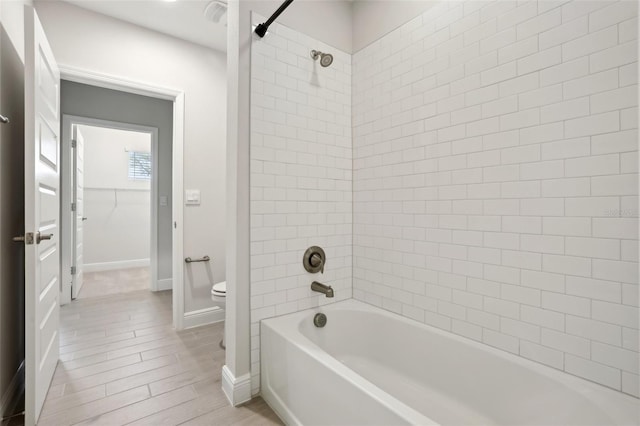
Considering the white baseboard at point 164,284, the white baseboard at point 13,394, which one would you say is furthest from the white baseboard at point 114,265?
the white baseboard at point 13,394

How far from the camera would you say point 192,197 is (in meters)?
2.74

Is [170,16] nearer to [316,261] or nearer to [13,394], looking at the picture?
[316,261]

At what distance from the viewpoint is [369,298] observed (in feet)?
6.79

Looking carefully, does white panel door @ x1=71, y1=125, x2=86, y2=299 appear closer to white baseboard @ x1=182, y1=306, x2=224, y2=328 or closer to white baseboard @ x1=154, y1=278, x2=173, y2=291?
white baseboard @ x1=154, y1=278, x2=173, y2=291

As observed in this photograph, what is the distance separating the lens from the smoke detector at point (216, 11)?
2270mm

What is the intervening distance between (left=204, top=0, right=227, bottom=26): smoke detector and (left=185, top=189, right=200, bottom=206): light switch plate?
145 cm

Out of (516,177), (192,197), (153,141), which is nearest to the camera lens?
(516,177)

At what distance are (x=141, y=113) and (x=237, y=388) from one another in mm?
3385

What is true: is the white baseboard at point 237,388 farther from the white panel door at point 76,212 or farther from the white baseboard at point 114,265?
the white baseboard at point 114,265

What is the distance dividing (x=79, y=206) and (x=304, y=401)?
3863mm

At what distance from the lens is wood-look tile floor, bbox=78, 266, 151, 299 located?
3791mm

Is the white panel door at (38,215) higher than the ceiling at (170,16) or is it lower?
lower

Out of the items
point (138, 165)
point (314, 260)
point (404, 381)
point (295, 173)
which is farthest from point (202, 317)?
point (138, 165)

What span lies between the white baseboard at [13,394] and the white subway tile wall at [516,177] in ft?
6.78
